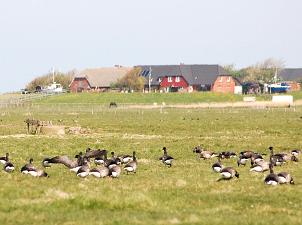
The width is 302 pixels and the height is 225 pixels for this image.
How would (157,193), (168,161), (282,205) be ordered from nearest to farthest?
1. (282,205)
2. (157,193)
3. (168,161)

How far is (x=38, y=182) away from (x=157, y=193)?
17.0 feet

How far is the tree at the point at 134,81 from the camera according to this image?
6959 inches

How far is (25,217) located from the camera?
17.0 m

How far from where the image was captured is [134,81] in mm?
177125

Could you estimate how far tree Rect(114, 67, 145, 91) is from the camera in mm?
176750

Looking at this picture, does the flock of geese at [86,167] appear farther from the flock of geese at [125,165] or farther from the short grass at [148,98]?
the short grass at [148,98]

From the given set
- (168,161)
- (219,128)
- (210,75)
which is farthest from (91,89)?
(168,161)

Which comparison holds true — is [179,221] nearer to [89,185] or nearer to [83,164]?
[89,185]

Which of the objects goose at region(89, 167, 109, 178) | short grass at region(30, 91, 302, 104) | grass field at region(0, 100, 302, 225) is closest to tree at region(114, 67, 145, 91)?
short grass at region(30, 91, 302, 104)

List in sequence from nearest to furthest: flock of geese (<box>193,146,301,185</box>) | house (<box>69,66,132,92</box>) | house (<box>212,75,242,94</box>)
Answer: flock of geese (<box>193,146,301,185</box>) < house (<box>212,75,242,94</box>) < house (<box>69,66,132,92</box>)

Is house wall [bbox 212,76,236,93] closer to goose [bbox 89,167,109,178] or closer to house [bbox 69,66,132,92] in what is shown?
house [bbox 69,66,132,92]

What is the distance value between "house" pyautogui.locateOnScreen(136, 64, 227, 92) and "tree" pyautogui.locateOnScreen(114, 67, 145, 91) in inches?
155

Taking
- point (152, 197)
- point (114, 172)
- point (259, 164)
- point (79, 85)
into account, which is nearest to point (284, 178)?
point (259, 164)

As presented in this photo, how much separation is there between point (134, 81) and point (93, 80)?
17574 mm
